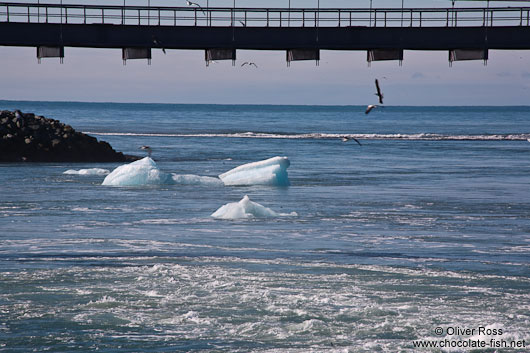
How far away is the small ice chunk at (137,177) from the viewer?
31.9m

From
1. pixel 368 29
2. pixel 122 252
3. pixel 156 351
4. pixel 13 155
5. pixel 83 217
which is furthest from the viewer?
pixel 13 155

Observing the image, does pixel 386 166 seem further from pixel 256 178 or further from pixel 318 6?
pixel 256 178

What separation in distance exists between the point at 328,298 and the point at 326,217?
9548 millimetres

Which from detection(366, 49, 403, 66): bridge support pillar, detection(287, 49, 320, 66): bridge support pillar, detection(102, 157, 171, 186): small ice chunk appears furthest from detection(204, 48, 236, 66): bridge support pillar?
detection(102, 157, 171, 186): small ice chunk

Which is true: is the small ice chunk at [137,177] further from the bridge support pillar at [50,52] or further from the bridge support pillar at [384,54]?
the bridge support pillar at [384,54]

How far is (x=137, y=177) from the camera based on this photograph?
3203 centimetres

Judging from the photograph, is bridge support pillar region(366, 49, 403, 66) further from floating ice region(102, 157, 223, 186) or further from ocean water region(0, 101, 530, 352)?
floating ice region(102, 157, 223, 186)

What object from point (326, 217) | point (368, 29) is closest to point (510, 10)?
point (368, 29)

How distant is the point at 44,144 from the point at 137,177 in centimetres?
1530

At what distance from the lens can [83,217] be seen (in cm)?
2330

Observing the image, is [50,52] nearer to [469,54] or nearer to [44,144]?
[44,144]

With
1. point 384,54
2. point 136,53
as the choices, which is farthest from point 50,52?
point 384,54

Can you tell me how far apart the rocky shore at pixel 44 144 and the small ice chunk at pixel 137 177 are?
14.0m

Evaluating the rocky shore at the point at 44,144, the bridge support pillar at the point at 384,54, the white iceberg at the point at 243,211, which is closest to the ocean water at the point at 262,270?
the white iceberg at the point at 243,211
